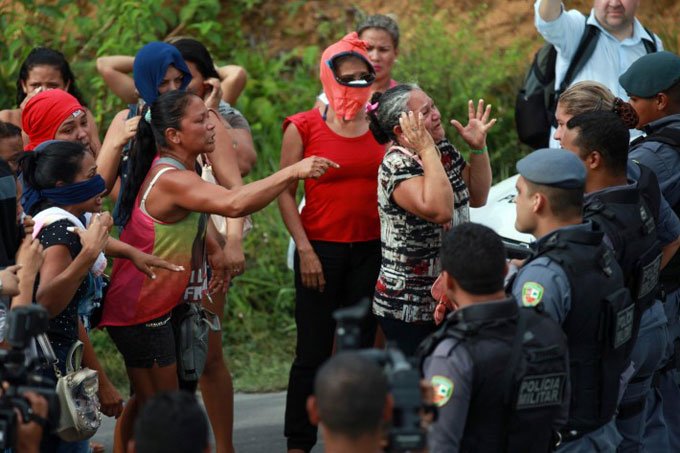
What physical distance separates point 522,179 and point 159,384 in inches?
75.8

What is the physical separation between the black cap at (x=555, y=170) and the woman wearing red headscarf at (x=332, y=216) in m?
1.74

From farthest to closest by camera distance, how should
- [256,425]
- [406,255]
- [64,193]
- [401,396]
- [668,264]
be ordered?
1. [256,425]
2. [668,264]
3. [406,255]
4. [64,193]
5. [401,396]

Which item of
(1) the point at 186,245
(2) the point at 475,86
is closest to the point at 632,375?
(1) the point at 186,245

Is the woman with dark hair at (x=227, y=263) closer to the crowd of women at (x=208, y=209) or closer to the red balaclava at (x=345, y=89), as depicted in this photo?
the crowd of women at (x=208, y=209)

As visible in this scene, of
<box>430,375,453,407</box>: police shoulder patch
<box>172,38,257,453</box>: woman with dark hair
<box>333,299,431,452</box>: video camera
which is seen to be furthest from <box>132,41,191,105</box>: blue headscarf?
<box>333,299,431,452</box>: video camera

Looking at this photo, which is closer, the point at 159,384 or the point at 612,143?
the point at 612,143

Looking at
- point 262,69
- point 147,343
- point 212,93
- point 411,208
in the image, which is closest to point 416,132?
point 411,208

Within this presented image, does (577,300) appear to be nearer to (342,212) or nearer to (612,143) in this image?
(612,143)

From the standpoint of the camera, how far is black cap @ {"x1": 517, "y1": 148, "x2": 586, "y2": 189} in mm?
4379

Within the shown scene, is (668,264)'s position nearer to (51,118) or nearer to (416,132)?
(416,132)

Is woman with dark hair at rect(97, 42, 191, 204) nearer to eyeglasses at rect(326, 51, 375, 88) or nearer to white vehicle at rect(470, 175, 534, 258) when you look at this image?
eyeglasses at rect(326, 51, 375, 88)

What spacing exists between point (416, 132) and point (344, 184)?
2.97 feet

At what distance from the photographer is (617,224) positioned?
485 cm

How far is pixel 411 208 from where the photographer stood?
5.33 m
